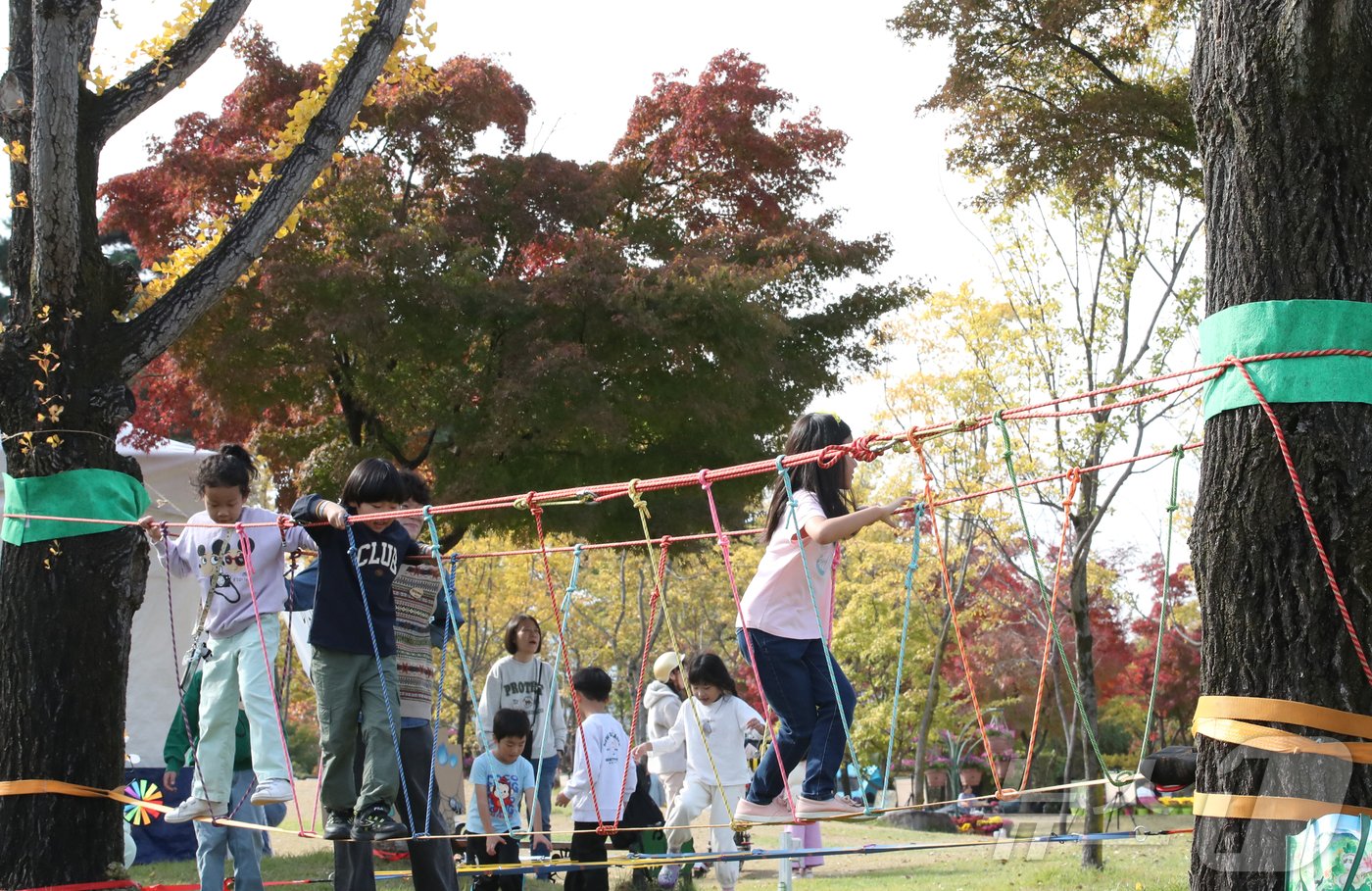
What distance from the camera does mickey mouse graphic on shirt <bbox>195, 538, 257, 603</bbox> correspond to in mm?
4637

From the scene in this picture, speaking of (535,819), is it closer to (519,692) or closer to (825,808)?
(519,692)

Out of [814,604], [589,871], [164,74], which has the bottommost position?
[589,871]

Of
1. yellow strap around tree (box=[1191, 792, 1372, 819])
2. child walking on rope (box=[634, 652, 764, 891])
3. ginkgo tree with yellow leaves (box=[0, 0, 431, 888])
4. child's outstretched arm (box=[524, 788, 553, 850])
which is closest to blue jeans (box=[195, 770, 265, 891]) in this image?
ginkgo tree with yellow leaves (box=[0, 0, 431, 888])

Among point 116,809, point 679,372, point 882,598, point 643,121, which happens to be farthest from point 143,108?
point 882,598

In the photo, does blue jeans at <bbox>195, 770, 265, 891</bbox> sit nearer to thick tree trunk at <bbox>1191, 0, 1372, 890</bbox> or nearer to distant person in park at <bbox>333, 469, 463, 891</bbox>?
distant person in park at <bbox>333, 469, 463, 891</bbox>

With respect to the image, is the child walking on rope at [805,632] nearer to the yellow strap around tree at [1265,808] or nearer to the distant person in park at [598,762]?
the yellow strap around tree at [1265,808]

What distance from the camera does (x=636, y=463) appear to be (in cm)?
955

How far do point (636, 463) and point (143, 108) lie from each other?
5134 millimetres

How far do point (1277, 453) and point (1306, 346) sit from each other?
21 centimetres

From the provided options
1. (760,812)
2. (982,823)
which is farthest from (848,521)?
(982,823)

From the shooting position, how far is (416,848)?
428cm

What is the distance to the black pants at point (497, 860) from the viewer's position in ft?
19.4

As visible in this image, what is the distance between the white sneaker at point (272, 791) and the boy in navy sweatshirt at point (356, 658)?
0.76 ft

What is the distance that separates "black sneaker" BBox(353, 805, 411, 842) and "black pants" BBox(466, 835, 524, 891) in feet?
6.01
